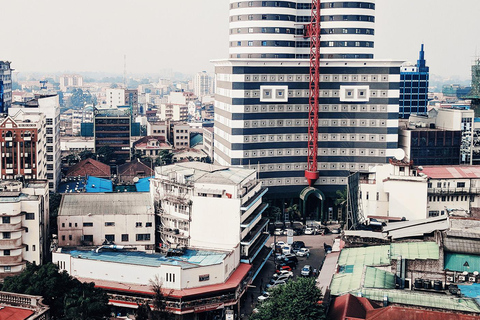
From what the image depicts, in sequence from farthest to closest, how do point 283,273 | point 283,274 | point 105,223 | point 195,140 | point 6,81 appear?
point 195,140, point 6,81, point 283,273, point 283,274, point 105,223

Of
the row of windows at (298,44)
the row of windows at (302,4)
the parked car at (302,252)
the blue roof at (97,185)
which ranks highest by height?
the row of windows at (302,4)

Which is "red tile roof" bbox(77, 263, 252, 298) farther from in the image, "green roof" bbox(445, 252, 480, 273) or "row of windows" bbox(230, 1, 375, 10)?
"row of windows" bbox(230, 1, 375, 10)

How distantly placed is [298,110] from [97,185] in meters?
31.2

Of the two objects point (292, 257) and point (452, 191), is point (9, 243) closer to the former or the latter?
point (292, 257)

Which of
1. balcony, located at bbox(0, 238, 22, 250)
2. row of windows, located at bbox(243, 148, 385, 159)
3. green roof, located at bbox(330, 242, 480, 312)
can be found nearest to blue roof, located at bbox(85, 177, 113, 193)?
row of windows, located at bbox(243, 148, 385, 159)

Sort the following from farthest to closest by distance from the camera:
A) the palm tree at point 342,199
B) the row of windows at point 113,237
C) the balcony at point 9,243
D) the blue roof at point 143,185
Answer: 1. the blue roof at point 143,185
2. the palm tree at point 342,199
3. the row of windows at point 113,237
4. the balcony at point 9,243

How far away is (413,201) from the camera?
236 ft

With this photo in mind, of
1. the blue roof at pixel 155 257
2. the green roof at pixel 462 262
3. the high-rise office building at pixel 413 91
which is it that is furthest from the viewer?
the high-rise office building at pixel 413 91

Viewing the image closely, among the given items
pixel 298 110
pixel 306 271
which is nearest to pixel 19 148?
pixel 298 110

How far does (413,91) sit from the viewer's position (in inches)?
5866

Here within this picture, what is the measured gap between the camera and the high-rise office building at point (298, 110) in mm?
83188

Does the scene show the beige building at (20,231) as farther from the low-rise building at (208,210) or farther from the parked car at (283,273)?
the parked car at (283,273)

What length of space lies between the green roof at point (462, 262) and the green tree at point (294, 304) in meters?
10.9

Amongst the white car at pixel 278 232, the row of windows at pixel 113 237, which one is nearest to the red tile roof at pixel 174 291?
the row of windows at pixel 113 237
